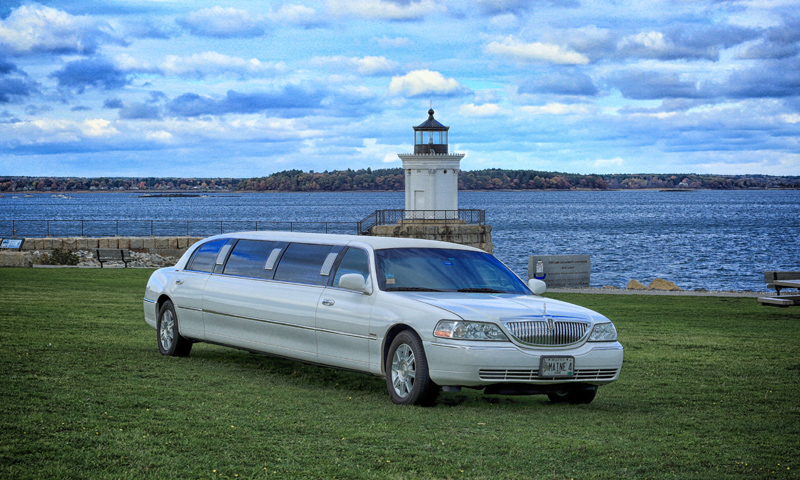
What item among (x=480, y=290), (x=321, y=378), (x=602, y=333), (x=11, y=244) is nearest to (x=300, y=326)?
(x=321, y=378)

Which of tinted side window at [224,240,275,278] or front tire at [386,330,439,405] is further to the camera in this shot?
tinted side window at [224,240,275,278]

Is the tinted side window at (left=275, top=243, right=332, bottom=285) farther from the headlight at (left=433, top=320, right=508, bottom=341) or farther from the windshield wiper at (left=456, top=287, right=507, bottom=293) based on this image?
the headlight at (left=433, top=320, right=508, bottom=341)

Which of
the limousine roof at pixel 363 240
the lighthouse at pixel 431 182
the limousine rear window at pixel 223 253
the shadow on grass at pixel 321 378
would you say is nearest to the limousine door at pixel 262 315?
the limousine rear window at pixel 223 253

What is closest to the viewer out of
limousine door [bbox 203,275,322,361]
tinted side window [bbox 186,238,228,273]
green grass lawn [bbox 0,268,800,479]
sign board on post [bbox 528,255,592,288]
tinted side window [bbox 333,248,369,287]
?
green grass lawn [bbox 0,268,800,479]

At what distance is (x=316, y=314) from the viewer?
898cm

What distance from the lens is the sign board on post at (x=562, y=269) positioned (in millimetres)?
24984

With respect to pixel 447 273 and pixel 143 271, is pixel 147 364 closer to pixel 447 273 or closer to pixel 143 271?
pixel 447 273

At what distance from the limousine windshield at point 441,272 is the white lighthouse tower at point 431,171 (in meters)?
41.9

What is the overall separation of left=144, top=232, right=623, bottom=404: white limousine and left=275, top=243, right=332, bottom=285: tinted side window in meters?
0.01

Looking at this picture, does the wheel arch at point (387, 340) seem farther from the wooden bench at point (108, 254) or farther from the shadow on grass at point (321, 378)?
the wooden bench at point (108, 254)

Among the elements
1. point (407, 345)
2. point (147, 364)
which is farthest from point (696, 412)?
point (147, 364)

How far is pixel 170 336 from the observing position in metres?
11.1

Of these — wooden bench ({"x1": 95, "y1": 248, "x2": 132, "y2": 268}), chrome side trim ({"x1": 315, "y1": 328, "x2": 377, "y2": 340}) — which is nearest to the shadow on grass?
chrome side trim ({"x1": 315, "y1": 328, "x2": 377, "y2": 340})

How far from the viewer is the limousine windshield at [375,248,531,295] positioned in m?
8.82
